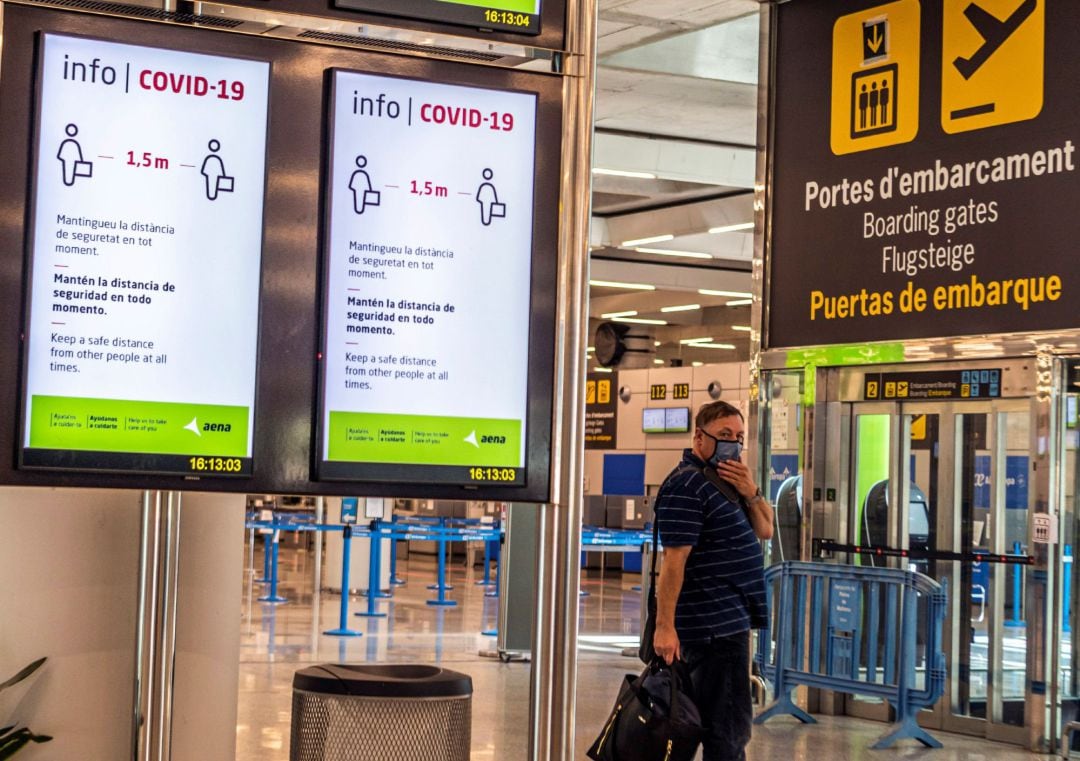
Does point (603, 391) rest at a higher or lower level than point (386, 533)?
higher

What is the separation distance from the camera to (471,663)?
11.2m

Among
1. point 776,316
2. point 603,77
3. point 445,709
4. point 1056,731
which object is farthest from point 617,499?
point 445,709

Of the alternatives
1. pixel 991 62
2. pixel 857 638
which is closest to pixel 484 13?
pixel 991 62

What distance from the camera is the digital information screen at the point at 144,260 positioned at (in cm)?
304

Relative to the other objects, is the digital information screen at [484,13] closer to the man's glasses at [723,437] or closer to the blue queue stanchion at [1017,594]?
the man's glasses at [723,437]

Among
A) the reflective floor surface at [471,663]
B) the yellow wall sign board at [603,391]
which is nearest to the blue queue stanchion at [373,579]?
the reflective floor surface at [471,663]

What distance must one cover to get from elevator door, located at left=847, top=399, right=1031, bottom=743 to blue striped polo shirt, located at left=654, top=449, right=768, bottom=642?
142 inches

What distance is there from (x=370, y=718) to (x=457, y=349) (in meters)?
0.84

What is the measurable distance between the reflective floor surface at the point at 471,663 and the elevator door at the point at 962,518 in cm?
29

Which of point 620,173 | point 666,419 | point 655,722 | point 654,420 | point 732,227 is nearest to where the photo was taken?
point 655,722

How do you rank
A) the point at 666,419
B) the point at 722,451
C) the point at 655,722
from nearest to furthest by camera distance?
the point at 655,722
the point at 722,451
the point at 666,419

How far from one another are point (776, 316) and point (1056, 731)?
309 centimetres

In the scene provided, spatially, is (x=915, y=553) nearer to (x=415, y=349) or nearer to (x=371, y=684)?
(x=371, y=684)

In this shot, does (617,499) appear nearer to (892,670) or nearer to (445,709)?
(892,670)
